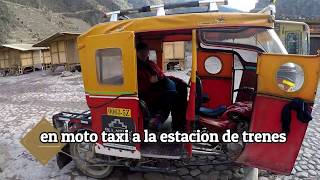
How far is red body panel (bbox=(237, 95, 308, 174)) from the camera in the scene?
13.8 ft

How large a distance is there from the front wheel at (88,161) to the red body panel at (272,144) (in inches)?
94.0

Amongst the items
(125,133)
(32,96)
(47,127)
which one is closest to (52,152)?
(47,127)

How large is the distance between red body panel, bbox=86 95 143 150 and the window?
26cm

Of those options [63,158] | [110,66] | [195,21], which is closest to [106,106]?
[110,66]

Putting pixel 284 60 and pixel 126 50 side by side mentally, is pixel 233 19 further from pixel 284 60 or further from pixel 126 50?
pixel 126 50

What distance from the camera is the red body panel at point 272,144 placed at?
166 inches

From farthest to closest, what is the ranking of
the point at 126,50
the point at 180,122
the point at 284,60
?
1. the point at 180,122
2. the point at 126,50
3. the point at 284,60

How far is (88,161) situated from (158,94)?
1.63 metres

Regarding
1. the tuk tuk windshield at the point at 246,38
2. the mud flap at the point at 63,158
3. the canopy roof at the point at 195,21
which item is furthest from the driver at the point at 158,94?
the mud flap at the point at 63,158

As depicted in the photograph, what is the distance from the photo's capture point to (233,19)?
13.8ft

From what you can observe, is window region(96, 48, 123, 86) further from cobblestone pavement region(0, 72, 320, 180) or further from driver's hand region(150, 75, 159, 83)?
cobblestone pavement region(0, 72, 320, 180)

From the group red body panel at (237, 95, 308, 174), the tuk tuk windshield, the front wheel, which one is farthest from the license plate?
red body panel at (237, 95, 308, 174)

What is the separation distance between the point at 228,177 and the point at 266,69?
81.5 inches

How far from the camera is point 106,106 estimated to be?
201 inches
